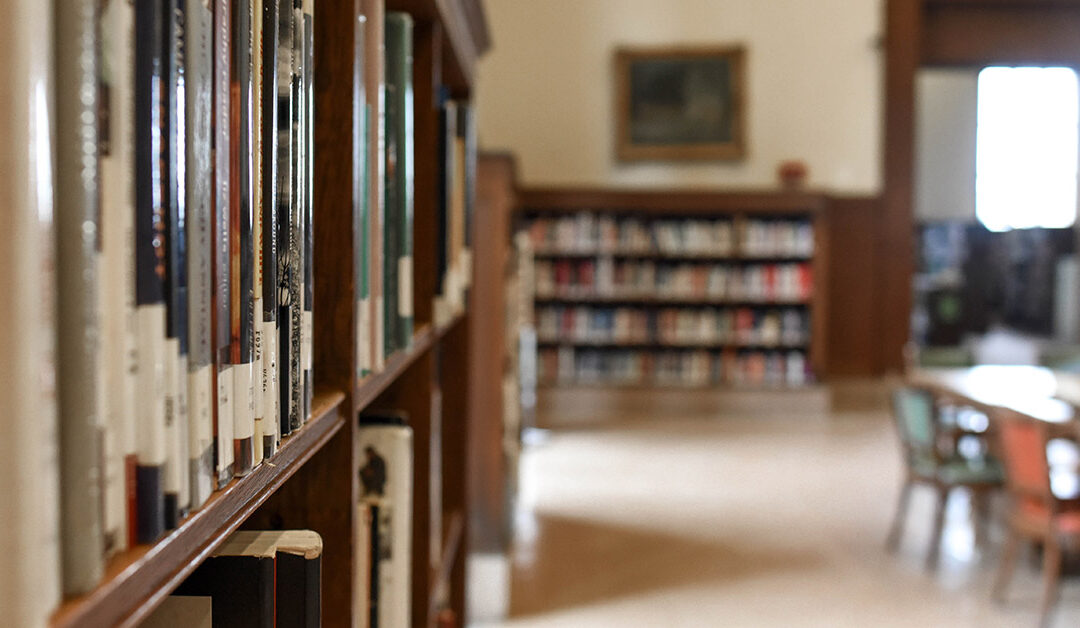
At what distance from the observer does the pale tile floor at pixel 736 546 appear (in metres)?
3.91

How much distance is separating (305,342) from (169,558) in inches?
11.3

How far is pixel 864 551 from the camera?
15.4ft

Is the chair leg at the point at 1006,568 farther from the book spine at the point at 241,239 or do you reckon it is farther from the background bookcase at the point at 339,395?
the book spine at the point at 241,239

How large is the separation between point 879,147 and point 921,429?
5.56 meters

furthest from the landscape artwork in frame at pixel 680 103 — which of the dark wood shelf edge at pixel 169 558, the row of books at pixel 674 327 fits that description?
the dark wood shelf edge at pixel 169 558

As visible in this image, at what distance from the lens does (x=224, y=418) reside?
558 mm

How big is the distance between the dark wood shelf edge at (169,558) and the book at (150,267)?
2cm

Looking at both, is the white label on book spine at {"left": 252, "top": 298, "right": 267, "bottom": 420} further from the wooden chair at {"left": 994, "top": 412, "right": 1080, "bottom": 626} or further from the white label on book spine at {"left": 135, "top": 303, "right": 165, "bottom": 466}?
the wooden chair at {"left": 994, "top": 412, "right": 1080, "bottom": 626}

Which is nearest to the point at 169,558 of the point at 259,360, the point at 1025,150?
the point at 259,360

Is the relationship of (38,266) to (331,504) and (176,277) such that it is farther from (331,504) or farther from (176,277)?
(331,504)

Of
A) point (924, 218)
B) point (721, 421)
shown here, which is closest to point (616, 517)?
point (721, 421)

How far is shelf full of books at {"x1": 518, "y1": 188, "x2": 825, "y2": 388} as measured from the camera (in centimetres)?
883

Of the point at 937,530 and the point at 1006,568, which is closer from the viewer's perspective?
the point at 1006,568

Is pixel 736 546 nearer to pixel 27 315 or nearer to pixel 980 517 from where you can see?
pixel 980 517
